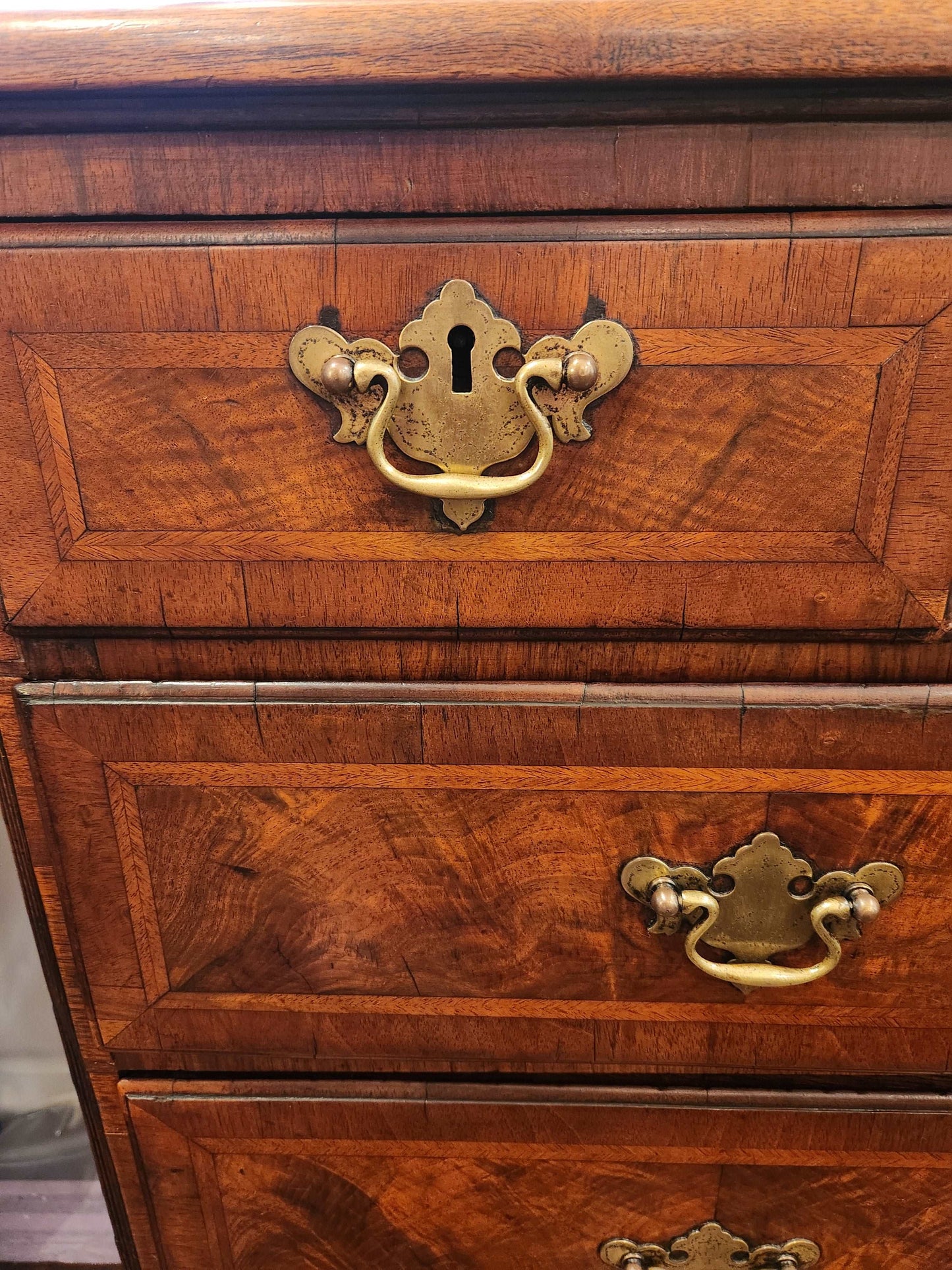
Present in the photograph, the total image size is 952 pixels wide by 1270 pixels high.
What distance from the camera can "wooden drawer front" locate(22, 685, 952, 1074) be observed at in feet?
1.32

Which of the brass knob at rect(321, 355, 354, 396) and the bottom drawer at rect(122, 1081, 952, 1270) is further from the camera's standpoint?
the bottom drawer at rect(122, 1081, 952, 1270)

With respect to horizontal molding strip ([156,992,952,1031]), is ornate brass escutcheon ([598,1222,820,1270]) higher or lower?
lower

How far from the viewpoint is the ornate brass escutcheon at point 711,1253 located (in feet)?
1.58

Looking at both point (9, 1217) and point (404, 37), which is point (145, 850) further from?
point (9, 1217)

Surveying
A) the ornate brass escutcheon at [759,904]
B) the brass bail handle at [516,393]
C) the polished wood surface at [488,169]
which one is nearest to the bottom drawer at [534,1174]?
the ornate brass escutcheon at [759,904]

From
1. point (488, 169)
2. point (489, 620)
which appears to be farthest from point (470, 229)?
point (489, 620)

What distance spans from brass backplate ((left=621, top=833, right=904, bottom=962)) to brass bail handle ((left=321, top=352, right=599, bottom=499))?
20 cm

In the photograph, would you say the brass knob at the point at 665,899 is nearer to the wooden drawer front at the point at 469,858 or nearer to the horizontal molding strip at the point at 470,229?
the wooden drawer front at the point at 469,858

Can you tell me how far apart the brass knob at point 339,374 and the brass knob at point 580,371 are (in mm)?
86

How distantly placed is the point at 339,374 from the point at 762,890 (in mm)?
310

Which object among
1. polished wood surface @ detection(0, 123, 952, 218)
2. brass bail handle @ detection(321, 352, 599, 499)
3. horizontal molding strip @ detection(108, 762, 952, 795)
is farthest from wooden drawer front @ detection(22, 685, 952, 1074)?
polished wood surface @ detection(0, 123, 952, 218)

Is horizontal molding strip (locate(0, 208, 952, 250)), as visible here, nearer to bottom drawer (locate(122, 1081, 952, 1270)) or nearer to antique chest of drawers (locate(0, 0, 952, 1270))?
antique chest of drawers (locate(0, 0, 952, 1270))

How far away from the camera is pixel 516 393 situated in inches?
13.6

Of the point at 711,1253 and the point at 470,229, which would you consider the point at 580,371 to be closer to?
the point at 470,229
